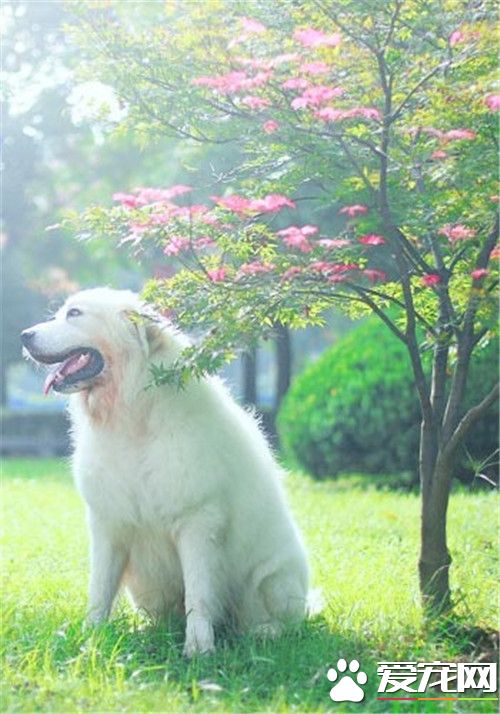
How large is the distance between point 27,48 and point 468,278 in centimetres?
1047

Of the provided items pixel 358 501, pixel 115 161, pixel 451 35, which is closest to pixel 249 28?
pixel 451 35

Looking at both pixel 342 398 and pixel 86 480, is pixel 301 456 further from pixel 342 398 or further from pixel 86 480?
pixel 86 480

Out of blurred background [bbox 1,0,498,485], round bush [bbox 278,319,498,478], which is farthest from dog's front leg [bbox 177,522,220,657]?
round bush [bbox 278,319,498,478]

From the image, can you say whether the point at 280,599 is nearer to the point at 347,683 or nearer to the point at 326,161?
the point at 347,683

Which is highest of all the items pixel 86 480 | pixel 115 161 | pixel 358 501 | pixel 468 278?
pixel 115 161

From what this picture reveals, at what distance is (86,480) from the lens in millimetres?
4637

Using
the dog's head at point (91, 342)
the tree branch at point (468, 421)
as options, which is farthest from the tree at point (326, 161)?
the dog's head at point (91, 342)

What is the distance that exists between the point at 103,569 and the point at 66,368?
83cm

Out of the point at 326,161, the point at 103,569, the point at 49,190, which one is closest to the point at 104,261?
the point at 49,190

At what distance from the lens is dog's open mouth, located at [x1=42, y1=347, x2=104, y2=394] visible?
4562 millimetres

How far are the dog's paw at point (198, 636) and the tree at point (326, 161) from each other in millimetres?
931

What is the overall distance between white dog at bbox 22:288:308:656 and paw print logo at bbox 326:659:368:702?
1.76 feet

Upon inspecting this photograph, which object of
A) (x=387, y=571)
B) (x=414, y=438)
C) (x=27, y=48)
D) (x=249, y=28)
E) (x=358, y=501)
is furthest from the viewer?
(x=27, y=48)

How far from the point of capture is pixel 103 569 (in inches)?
187
